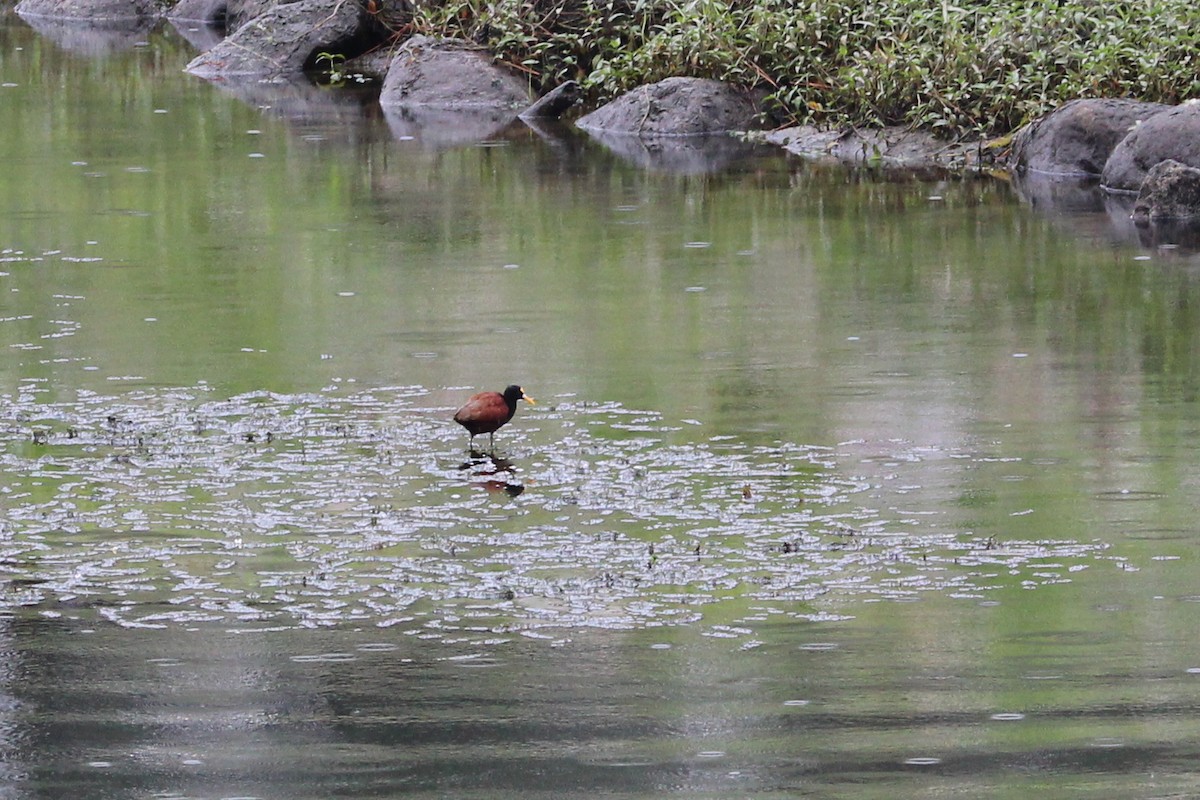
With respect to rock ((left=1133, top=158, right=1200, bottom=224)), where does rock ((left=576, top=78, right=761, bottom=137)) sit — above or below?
above

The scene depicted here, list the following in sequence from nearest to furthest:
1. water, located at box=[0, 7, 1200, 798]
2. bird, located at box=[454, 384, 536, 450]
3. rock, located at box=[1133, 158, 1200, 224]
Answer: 1. water, located at box=[0, 7, 1200, 798]
2. bird, located at box=[454, 384, 536, 450]
3. rock, located at box=[1133, 158, 1200, 224]

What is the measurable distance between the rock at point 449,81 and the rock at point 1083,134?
628 cm

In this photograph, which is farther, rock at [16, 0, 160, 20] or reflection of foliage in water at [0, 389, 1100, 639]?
rock at [16, 0, 160, 20]

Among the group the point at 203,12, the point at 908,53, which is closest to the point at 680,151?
the point at 908,53

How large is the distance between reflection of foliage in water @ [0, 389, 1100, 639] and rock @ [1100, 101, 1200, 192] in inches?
314

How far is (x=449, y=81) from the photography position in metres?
22.3

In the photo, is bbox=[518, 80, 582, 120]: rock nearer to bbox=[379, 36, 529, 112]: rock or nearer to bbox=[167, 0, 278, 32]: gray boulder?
bbox=[379, 36, 529, 112]: rock

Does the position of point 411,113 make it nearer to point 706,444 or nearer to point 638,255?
point 638,255

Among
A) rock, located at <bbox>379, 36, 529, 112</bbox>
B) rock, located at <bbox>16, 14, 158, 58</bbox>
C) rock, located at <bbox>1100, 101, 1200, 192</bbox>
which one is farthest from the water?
rock, located at <bbox>16, 14, 158, 58</bbox>

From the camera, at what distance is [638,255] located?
13.5 m

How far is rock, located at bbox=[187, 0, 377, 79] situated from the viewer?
980 inches

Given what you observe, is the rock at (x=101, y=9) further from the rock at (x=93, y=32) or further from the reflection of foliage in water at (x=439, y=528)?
the reflection of foliage in water at (x=439, y=528)

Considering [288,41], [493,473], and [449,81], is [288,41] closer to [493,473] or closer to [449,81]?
[449,81]

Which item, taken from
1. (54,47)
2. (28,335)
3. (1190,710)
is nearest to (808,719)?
(1190,710)
